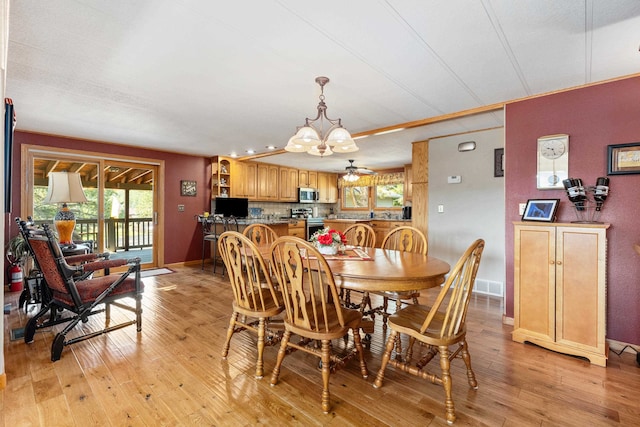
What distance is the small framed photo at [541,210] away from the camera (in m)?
2.59

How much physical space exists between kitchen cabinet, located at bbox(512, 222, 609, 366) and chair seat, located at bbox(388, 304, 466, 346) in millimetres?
1126

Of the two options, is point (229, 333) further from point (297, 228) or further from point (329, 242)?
point (297, 228)

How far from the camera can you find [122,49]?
2035mm

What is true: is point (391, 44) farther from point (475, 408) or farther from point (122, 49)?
point (475, 408)

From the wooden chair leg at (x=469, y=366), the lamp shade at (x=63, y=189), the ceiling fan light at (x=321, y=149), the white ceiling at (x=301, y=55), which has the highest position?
the white ceiling at (x=301, y=55)

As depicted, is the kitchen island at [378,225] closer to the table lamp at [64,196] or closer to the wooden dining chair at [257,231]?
the wooden dining chair at [257,231]

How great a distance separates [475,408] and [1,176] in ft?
10.5

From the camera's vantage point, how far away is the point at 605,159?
97.7 inches

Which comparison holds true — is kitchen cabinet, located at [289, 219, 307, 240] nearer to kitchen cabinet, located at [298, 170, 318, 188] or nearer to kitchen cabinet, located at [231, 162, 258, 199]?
kitchen cabinet, located at [231, 162, 258, 199]

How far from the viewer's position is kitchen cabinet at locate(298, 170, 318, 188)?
25.0ft

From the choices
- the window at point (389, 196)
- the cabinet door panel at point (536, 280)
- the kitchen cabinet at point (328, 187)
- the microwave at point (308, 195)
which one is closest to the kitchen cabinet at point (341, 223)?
the microwave at point (308, 195)

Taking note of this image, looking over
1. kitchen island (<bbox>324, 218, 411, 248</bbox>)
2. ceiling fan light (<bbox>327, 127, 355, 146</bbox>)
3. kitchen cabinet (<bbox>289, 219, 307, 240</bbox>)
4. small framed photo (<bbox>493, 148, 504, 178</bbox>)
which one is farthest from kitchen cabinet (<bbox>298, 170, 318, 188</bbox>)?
ceiling fan light (<bbox>327, 127, 355, 146</bbox>)

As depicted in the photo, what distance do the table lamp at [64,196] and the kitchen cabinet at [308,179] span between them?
15.8ft

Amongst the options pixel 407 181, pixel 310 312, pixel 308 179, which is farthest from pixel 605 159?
pixel 308 179
